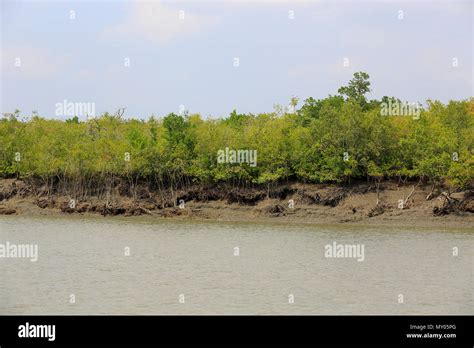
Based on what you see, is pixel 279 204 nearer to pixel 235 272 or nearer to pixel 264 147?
pixel 264 147

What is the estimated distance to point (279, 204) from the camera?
191 feet

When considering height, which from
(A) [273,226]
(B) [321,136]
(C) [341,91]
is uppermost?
(C) [341,91]

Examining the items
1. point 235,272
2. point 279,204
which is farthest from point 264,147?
point 235,272

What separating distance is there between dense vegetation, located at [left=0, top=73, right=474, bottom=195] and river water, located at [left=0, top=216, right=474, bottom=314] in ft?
30.2

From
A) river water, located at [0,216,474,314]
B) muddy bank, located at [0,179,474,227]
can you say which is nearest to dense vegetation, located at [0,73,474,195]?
muddy bank, located at [0,179,474,227]

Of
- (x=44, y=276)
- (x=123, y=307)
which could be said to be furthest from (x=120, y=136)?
(x=123, y=307)

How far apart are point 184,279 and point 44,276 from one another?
226 inches

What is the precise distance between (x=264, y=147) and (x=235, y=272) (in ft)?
100

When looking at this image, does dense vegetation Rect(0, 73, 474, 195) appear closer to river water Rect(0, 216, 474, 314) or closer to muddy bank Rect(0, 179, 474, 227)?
muddy bank Rect(0, 179, 474, 227)
